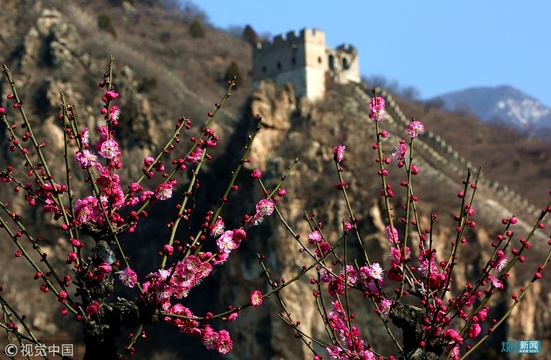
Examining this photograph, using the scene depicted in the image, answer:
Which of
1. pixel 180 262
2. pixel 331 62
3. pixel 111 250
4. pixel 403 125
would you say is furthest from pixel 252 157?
pixel 180 262

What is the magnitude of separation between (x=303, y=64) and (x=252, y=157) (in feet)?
23.8

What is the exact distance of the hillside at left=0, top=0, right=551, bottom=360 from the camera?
52.3 m

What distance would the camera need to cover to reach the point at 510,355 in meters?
45.5

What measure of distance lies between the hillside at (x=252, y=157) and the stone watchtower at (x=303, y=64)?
3.79 ft

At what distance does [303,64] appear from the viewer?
59.3 metres

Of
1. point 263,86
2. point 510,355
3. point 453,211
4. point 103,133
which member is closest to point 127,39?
point 263,86

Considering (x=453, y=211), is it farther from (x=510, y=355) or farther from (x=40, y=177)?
(x=40, y=177)

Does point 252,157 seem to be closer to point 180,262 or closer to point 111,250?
point 111,250

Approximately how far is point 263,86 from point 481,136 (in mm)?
40438

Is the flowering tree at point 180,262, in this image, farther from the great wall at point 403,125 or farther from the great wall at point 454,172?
the great wall at point 403,125

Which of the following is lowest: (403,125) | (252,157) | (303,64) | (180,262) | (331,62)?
(180,262)

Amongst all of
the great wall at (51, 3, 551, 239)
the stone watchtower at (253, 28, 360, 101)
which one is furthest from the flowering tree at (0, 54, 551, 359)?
the stone watchtower at (253, 28, 360, 101)

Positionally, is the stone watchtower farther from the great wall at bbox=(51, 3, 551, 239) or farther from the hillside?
the hillside

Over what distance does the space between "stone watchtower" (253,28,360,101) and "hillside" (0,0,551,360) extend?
1.16m
